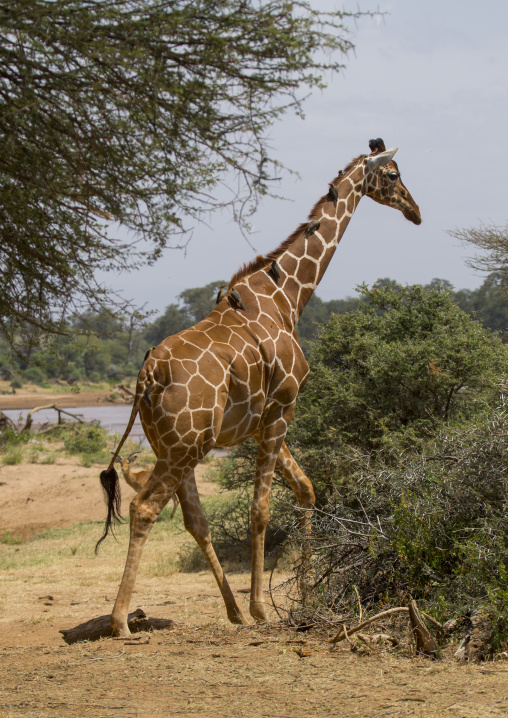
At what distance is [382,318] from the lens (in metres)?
9.48

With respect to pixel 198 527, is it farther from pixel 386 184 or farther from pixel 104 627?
pixel 386 184

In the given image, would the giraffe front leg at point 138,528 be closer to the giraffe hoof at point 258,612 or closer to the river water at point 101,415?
the giraffe hoof at point 258,612

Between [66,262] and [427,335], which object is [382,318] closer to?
[427,335]

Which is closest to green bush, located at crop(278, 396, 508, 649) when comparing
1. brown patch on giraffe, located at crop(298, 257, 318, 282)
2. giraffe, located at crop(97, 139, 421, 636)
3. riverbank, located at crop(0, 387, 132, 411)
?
giraffe, located at crop(97, 139, 421, 636)

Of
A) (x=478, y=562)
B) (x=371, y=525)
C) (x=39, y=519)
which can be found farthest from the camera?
(x=39, y=519)

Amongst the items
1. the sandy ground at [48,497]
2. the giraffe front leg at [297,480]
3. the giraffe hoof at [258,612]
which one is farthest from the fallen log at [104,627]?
the sandy ground at [48,497]

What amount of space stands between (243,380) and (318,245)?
176 centimetres

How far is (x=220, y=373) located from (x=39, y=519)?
8790 millimetres

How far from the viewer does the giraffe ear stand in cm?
696

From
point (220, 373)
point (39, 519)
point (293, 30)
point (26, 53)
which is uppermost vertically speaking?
point (293, 30)

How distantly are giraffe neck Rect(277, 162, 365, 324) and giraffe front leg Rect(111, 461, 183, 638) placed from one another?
1.99 metres

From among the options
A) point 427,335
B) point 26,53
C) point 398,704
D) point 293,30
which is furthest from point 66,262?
point 398,704

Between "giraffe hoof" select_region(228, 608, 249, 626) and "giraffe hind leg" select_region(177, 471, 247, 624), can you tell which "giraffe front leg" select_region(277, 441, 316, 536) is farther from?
"giraffe hoof" select_region(228, 608, 249, 626)

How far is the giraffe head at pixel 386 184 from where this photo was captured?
7004mm
